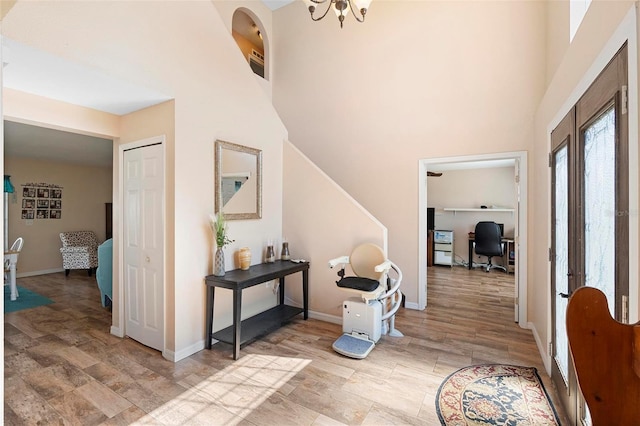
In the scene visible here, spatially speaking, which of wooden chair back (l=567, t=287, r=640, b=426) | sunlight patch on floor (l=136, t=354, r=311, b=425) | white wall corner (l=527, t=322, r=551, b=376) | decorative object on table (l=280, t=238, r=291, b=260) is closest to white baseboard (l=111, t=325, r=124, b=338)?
sunlight patch on floor (l=136, t=354, r=311, b=425)

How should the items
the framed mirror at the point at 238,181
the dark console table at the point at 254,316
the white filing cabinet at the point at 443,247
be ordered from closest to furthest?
the dark console table at the point at 254,316, the framed mirror at the point at 238,181, the white filing cabinet at the point at 443,247

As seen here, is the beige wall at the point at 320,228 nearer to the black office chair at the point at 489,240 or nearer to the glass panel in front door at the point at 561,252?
the glass panel in front door at the point at 561,252

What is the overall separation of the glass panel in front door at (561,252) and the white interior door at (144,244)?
3368 millimetres

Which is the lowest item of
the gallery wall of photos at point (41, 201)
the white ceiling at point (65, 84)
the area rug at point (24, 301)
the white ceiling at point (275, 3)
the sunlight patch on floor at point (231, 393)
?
the sunlight patch on floor at point (231, 393)

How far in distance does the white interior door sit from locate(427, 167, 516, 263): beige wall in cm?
683

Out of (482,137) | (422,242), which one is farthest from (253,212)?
(482,137)

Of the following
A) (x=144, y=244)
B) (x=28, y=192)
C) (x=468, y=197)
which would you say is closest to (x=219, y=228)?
(x=144, y=244)

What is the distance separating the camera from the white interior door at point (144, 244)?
2.96 metres

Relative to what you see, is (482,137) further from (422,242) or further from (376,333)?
(376,333)

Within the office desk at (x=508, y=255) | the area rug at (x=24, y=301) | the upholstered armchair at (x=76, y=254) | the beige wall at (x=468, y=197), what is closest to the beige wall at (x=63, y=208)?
the upholstered armchair at (x=76, y=254)

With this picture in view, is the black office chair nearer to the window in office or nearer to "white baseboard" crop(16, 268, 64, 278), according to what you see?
the window in office

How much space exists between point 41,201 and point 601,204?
902cm

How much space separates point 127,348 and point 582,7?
503cm

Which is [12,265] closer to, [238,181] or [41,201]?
[41,201]
